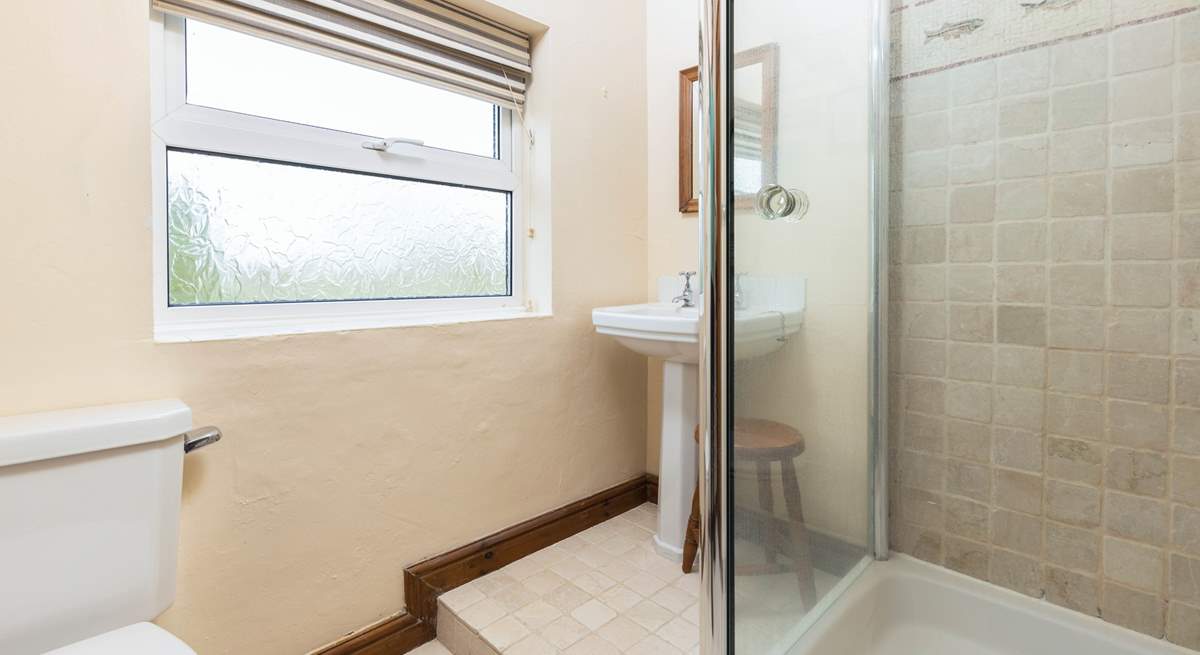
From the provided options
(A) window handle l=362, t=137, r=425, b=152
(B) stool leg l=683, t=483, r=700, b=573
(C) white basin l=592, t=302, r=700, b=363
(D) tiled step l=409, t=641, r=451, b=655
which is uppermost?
(A) window handle l=362, t=137, r=425, b=152

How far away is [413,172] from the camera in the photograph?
1.56 metres

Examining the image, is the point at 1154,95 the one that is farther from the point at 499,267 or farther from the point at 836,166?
the point at 499,267

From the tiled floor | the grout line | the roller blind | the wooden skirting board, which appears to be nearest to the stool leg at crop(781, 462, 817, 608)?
the tiled floor

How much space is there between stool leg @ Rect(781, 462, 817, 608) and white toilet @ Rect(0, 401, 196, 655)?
99 centimetres

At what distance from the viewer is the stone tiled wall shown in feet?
3.43

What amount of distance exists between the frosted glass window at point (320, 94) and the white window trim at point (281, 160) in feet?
0.11

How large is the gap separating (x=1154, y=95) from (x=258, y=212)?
1.87m

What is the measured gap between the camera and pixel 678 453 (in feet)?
5.37

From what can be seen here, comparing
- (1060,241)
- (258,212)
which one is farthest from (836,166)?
(258,212)

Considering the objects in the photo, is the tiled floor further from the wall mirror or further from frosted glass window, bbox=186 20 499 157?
frosted glass window, bbox=186 20 499 157

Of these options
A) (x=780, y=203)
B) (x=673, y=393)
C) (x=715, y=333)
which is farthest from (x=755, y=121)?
(x=673, y=393)

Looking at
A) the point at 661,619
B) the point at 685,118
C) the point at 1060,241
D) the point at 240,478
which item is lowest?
the point at 661,619

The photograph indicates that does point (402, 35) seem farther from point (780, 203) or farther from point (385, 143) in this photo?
point (780, 203)

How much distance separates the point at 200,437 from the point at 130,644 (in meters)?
0.35
